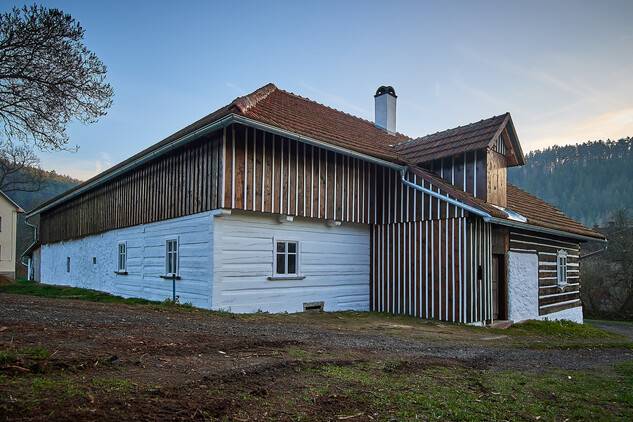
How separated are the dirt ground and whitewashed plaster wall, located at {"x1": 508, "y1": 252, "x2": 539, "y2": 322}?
3490mm

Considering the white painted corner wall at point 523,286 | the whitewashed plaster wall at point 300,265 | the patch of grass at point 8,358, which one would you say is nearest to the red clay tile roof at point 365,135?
the white painted corner wall at point 523,286

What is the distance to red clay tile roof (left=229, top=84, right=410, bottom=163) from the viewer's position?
11.7 metres

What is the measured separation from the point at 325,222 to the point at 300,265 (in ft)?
5.33

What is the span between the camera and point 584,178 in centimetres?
7069

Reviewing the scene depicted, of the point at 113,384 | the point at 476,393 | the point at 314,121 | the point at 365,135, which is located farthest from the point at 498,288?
the point at 113,384

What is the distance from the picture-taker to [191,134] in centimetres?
1081

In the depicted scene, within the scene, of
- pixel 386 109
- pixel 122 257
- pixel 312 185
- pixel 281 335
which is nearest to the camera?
pixel 281 335

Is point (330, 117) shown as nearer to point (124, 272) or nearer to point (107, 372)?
point (124, 272)

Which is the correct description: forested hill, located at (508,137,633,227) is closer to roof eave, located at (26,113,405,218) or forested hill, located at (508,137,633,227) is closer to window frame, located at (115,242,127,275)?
roof eave, located at (26,113,405,218)

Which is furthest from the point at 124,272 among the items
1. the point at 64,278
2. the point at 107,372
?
the point at 107,372

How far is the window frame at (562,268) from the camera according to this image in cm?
1717

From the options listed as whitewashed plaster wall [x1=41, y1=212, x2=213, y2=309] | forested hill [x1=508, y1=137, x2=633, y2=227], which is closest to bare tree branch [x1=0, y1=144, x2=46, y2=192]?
whitewashed plaster wall [x1=41, y1=212, x2=213, y2=309]

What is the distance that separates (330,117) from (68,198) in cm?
1347

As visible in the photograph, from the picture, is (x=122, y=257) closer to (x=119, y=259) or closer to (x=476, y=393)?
(x=119, y=259)
